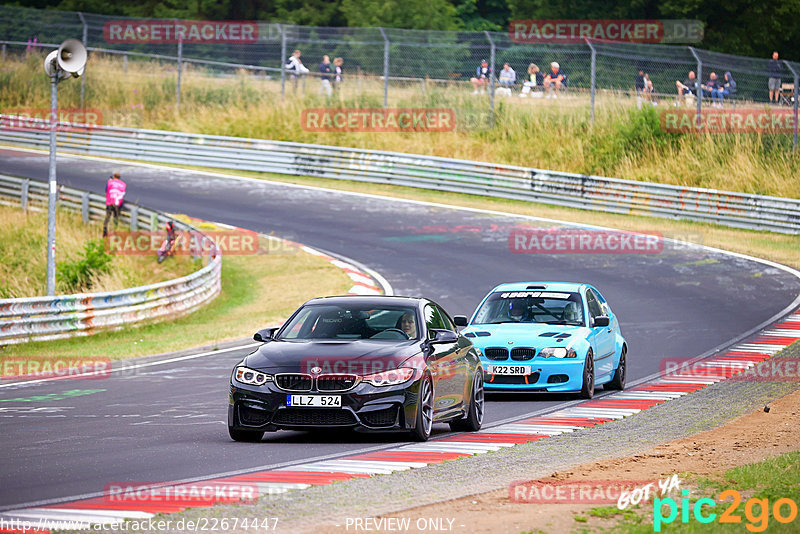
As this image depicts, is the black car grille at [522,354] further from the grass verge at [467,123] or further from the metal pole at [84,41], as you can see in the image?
the metal pole at [84,41]

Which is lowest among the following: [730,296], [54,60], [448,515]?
[730,296]

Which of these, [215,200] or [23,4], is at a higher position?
[23,4]

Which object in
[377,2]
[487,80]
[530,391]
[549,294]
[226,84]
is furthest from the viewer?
[377,2]

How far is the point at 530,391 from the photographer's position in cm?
1519

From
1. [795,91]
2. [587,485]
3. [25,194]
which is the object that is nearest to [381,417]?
[587,485]

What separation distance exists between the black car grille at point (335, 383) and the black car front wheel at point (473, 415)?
1.86 m

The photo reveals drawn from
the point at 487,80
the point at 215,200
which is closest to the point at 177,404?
the point at 215,200

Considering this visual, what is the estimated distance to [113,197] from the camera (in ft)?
104

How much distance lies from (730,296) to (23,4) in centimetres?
6138

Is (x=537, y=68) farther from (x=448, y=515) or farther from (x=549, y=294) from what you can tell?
(x=448, y=515)

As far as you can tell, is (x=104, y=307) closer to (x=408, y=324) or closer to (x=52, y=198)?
(x=52, y=198)

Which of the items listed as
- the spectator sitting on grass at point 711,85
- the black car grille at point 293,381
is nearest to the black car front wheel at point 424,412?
the black car grille at point 293,381

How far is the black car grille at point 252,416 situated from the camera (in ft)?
36.0

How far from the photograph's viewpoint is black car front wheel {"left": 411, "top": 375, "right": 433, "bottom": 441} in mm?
11141
